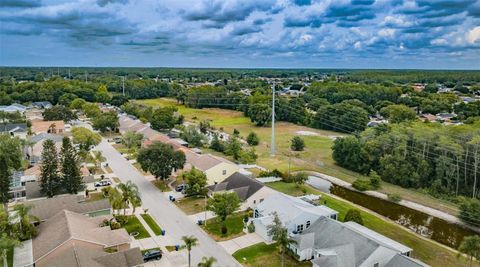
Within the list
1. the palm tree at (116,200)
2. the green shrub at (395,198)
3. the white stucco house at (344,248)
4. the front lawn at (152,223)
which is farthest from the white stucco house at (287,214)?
the green shrub at (395,198)

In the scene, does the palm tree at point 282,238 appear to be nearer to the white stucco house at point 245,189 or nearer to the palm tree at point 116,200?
the white stucco house at point 245,189

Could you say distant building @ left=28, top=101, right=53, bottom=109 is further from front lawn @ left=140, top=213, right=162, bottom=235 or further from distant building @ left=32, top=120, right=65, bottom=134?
front lawn @ left=140, top=213, right=162, bottom=235

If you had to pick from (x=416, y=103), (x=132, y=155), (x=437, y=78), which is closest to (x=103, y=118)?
(x=132, y=155)

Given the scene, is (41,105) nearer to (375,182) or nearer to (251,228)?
(251,228)

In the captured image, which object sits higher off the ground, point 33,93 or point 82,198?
point 33,93

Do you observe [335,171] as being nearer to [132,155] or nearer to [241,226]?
[241,226]

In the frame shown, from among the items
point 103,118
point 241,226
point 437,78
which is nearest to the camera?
point 241,226
